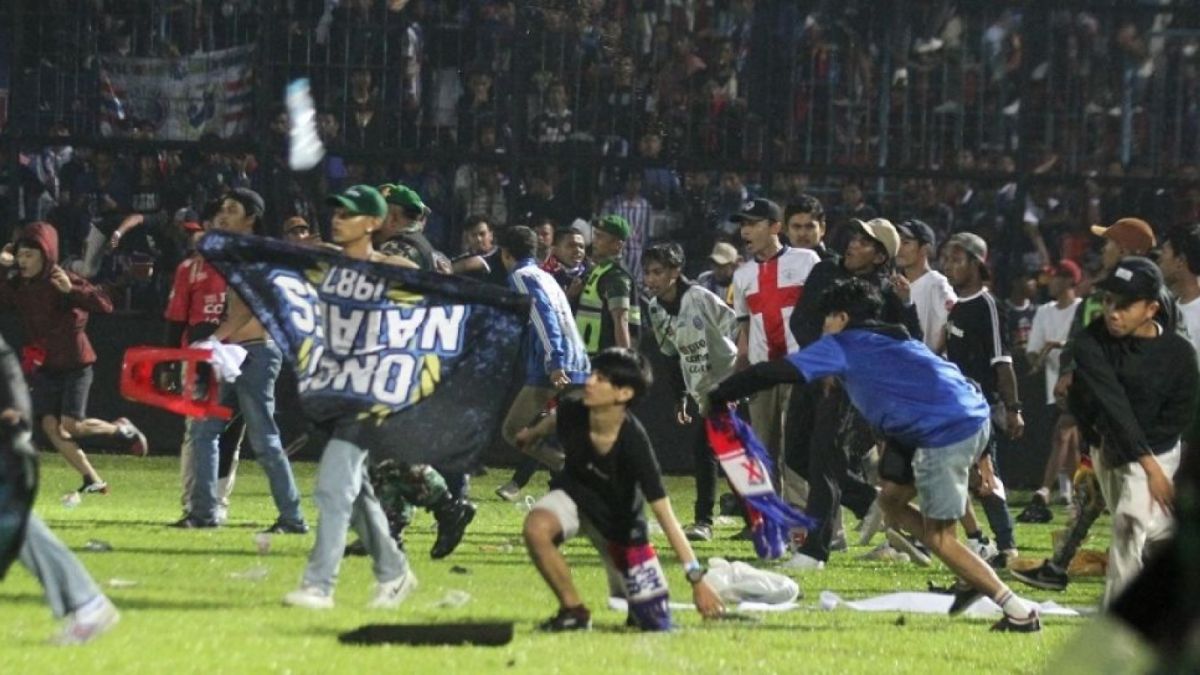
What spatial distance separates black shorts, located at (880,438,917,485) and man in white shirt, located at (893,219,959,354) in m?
3.55

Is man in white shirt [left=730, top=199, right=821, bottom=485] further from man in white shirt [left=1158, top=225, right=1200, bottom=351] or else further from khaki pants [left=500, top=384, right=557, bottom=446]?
man in white shirt [left=1158, top=225, right=1200, bottom=351]

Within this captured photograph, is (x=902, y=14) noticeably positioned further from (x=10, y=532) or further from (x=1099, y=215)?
(x=10, y=532)

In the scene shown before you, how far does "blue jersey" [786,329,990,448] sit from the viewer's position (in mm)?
9977

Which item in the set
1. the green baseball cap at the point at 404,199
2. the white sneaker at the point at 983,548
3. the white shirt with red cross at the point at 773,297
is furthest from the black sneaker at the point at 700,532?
the green baseball cap at the point at 404,199

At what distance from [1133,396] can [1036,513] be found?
826 centimetres

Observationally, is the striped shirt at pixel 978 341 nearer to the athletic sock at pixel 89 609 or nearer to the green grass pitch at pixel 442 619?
the green grass pitch at pixel 442 619

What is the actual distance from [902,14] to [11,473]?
616 inches

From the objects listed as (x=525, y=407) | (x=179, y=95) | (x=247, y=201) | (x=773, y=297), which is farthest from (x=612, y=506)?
(x=179, y=95)

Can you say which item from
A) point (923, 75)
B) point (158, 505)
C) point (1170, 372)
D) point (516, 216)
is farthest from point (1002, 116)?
point (1170, 372)

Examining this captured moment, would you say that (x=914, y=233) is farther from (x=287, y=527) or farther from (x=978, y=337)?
(x=287, y=527)

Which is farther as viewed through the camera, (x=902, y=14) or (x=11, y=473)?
(x=902, y=14)

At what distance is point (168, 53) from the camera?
2038cm

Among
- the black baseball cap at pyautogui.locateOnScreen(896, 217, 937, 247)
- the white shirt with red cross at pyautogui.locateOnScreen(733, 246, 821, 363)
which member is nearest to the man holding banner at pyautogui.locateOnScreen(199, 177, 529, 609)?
the white shirt with red cross at pyautogui.locateOnScreen(733, 246, 821, 363)

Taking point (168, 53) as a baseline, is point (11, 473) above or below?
below
